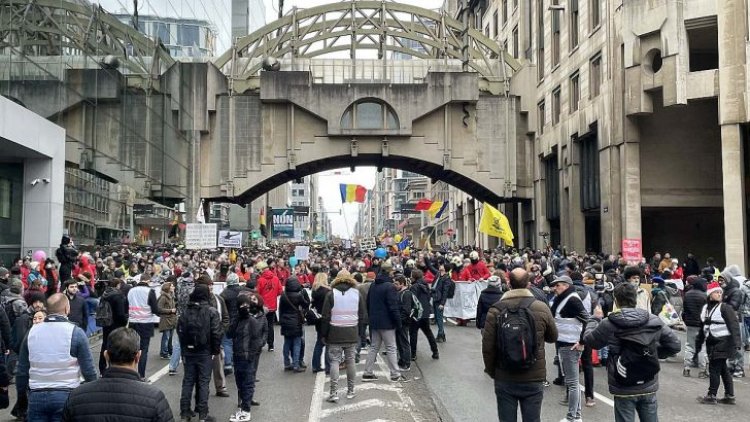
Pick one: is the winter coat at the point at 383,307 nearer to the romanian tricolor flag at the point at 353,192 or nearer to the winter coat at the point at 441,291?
the winter coat at the point at 441,291

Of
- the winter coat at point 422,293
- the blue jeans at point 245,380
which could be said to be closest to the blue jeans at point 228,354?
the blue jeans at point 245,380

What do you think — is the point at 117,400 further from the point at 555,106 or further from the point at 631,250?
the point at 555,106

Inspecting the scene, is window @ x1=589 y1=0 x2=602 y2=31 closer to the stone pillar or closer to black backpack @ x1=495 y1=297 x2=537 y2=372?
the stone pillar

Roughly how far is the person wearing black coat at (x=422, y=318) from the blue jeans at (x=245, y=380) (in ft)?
14.1

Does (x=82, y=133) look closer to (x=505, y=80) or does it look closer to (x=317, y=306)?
(x=317, y=306)

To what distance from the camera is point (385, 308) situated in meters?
10.7

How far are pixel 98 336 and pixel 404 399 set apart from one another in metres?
9.19

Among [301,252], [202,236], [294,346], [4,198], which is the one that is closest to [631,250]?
[301,252]

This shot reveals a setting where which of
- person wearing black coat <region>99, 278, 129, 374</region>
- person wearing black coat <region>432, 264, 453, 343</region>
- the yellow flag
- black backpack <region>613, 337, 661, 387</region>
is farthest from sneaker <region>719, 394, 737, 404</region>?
the yellow flag

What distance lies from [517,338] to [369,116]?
34353 mm

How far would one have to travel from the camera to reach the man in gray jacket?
5938 mm

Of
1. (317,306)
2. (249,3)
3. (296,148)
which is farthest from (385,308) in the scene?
(249,3)

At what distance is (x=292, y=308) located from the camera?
11.3 metres

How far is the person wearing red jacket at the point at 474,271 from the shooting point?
1903cm
